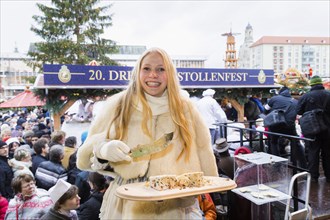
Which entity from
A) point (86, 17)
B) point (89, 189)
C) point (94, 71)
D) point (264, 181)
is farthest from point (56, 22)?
point (264, 181)

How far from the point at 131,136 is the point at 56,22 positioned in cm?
1851

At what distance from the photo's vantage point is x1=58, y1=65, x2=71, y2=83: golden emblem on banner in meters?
6.48

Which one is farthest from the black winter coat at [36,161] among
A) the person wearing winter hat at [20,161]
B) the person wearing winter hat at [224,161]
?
the person wearing winter hat at [224,161]

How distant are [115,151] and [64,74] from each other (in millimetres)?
5668

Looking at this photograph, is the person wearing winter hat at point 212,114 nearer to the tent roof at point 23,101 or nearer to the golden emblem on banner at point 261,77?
the golden emblem on banner at point 261,77

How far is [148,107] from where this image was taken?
1.63 meters

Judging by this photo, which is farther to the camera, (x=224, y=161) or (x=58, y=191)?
(x=224, y=161)

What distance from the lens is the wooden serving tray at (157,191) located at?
1243 millimetres

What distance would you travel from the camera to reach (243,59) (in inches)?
4304

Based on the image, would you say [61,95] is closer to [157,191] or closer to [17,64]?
[157,191]

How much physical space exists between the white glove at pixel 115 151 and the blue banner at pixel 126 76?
192 inches

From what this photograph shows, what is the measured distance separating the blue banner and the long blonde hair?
4.54 meters

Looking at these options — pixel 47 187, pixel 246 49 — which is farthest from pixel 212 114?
pixel 246 49

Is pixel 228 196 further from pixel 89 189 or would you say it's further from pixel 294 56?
pixel 294 56
